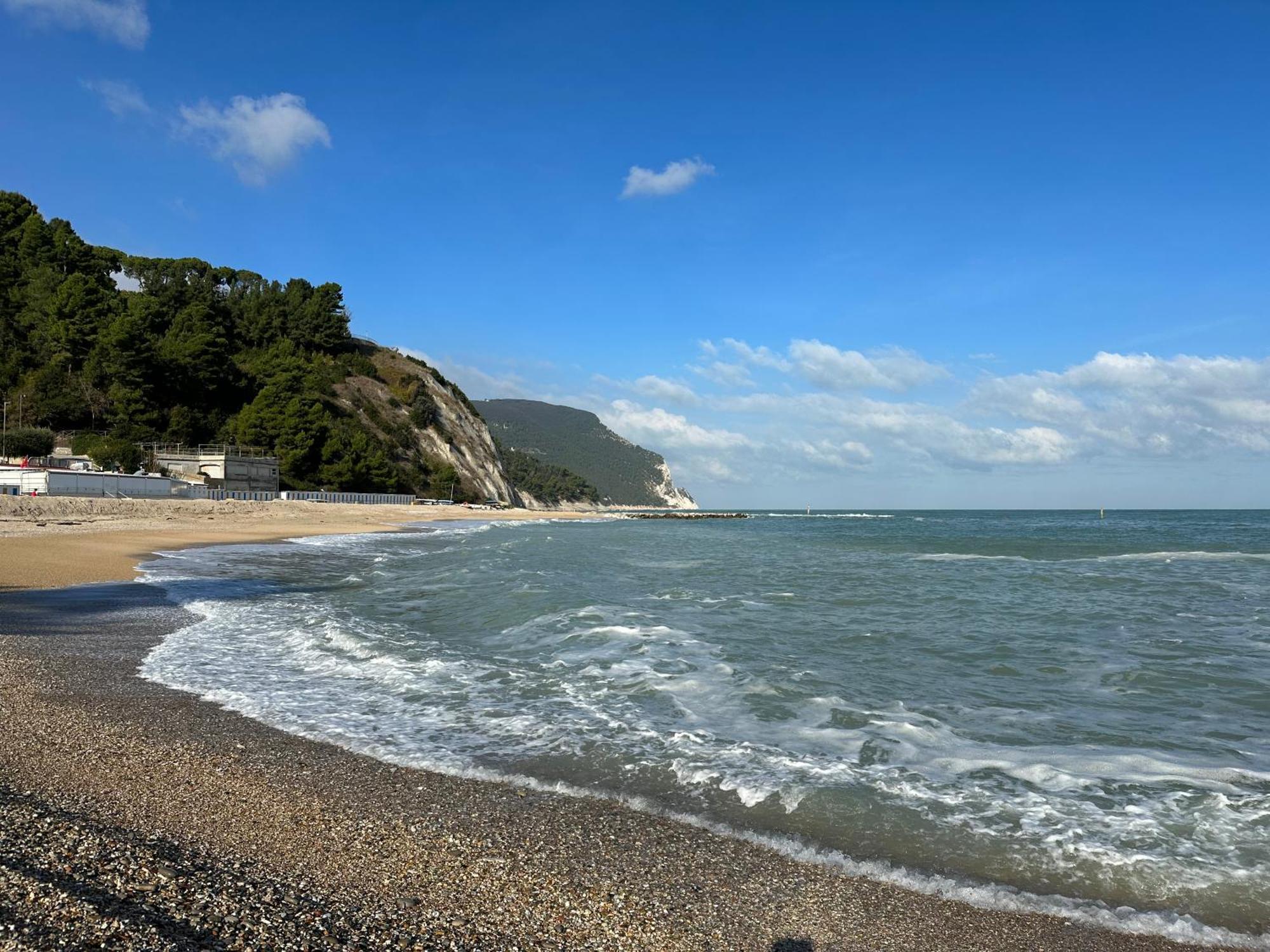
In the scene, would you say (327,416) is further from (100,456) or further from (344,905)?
(344,905)

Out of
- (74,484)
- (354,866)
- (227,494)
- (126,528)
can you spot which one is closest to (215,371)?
(227,494)

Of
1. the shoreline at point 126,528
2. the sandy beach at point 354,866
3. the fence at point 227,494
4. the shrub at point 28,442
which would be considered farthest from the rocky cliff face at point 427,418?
the sandy beach at point 354,866

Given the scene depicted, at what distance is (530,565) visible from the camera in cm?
2697

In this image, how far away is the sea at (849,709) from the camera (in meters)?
5.17

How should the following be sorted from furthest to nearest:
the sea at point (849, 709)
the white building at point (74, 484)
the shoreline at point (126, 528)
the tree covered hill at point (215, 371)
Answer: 1. the tree covered hill at point (215, 371)
2. the white building at point (74, 484)
3. the shoreline at point (126, 528)
4. the sea at point (849, 709)

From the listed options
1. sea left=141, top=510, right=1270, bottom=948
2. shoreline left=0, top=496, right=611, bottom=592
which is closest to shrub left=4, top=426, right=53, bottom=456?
shoreline left=0, top=496, right=611, bottom=592

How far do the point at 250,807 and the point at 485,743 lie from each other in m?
2.49

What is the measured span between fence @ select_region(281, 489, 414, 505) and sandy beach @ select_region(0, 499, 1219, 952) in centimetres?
5945

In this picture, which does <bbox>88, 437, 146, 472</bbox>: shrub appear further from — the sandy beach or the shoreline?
the sandy beach

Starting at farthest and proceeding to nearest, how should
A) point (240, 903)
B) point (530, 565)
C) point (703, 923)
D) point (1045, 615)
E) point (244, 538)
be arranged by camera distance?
1. point (244, 538)
2. point (530, 565)
3. point (1045, 615)
4. point (703, 923)
5. point (240, 903)

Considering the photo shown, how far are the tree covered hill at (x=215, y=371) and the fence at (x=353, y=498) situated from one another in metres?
3.09

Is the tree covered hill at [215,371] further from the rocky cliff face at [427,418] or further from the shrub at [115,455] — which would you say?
the shrub at [115,455]

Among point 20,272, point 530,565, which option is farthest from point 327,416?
point 530,565

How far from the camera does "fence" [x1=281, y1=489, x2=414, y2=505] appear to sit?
68562mm
